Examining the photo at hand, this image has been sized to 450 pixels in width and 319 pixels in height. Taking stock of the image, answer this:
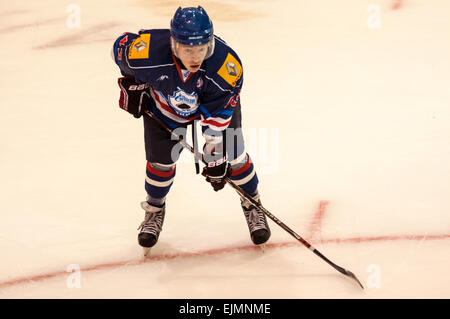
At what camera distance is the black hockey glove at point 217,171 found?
2688 millimetres

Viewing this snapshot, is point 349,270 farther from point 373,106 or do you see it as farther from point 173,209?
point 373,106

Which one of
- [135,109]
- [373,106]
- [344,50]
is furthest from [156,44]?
[344,50]

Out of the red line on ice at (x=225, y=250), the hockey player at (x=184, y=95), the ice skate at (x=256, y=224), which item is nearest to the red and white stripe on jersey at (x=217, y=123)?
the hockey player at (x=184, y=95)

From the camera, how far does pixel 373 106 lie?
420 centimetres

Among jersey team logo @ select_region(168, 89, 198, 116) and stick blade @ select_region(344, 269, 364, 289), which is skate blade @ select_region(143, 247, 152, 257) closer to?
jersey team logo @ select_region(168, 89, 198, 116)

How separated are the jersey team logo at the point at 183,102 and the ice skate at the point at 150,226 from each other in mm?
566

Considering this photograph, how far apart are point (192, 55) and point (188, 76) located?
119 mm

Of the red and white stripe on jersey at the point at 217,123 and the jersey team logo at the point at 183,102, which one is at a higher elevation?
the jersey team logo at the point at 183,102

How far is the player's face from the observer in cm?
240

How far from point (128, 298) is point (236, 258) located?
55 cm

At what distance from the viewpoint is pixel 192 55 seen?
240 centimetres

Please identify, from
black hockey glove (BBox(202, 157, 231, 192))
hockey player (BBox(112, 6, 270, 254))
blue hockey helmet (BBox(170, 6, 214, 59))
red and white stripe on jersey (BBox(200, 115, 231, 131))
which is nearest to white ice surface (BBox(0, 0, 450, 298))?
hockey player (BBox(112, 6, 270, 254))

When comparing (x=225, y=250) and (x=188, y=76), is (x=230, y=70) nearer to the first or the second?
(x=188, y=76)

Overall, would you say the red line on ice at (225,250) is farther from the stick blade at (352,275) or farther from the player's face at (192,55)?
the player's face at (192,55)
